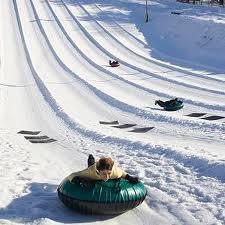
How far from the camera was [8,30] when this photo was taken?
1340 inches

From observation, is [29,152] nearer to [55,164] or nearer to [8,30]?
[55,164]

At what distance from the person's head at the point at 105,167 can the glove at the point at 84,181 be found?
0.57 feet

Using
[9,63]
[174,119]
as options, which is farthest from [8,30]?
[174,119]

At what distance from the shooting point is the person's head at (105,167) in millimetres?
7836

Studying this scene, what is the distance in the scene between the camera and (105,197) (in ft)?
25.6

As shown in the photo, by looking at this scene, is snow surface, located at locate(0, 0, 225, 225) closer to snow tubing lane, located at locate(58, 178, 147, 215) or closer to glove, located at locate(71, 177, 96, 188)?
snow tubing lane, located at locate(58, 178, 147, 215)

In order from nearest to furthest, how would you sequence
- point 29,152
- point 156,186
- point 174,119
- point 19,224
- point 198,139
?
point 19,224 < point 156,186 < point 29,152 < point 198,139 < point 174,119

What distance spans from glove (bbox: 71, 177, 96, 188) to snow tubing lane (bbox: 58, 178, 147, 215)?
43 mm

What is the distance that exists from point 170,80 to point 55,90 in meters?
4.81

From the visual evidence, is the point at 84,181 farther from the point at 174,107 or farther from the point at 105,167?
the point at 174,107

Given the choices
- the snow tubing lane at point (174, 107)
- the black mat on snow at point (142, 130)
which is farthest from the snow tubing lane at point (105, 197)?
the snow tubing lane at point (174, 107)

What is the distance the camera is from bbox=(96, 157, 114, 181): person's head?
7.84 metres

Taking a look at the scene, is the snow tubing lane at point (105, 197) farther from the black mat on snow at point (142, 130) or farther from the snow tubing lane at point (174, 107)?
the snow tubing lane at point (174, 107)

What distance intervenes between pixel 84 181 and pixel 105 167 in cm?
41
